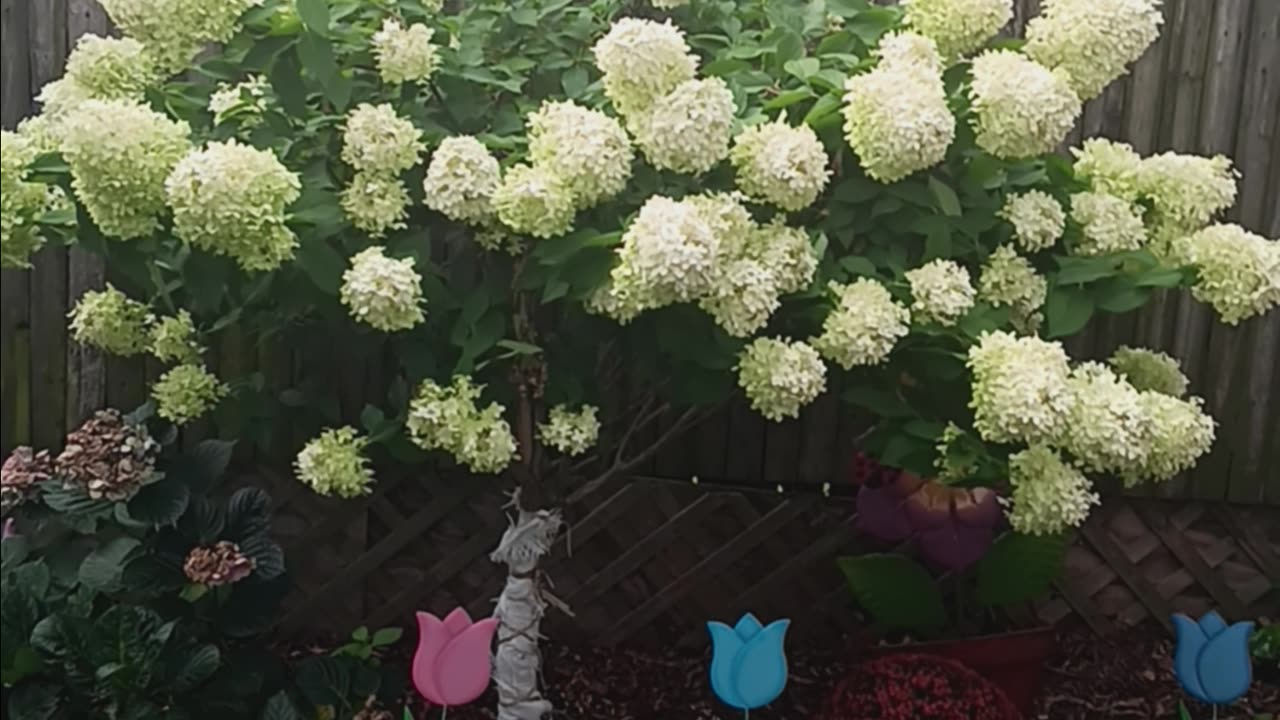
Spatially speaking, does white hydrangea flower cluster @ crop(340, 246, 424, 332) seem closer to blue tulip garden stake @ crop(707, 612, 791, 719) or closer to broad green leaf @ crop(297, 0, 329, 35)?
broad green leaf @ crop(297, 0, 329, 35)

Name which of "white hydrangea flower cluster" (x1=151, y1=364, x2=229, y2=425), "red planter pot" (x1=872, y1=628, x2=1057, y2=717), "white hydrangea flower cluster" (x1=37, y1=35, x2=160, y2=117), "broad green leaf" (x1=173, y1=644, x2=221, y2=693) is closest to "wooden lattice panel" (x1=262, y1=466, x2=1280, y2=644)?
"red planter pot" (x1=872, y1=628, x2=1057, y2=717)

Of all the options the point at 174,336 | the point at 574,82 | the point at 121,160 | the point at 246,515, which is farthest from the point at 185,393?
the point at 574,82

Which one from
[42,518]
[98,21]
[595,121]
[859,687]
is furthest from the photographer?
[98,21]

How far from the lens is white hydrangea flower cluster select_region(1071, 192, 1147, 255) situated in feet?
6.95

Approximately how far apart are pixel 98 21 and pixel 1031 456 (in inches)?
69.4

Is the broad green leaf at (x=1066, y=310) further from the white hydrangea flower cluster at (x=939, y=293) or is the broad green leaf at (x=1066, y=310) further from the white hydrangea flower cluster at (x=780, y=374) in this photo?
the white hydrangea flower cluster at (x=780, y=374)

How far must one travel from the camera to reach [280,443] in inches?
109

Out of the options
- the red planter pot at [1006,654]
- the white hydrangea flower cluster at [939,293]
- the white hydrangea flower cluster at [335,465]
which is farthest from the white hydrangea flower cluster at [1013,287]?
the white hydrangea flower cluster at [335,465]

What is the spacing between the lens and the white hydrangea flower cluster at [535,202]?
71.5 inches

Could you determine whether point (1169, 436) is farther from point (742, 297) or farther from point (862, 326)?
point (742, 297)

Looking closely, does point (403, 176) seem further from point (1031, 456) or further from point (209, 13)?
point (1031, 456)

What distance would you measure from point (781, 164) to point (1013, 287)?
1.53ft

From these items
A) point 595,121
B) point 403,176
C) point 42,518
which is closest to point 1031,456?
point 595,121

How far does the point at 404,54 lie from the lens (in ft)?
6.49
